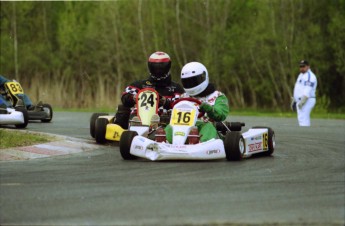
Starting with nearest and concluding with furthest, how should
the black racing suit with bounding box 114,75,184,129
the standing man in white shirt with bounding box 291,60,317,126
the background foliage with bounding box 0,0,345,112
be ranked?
the black racing suit with bounding box 114,75,184,129 < the standing man in white shirt with bounding box 291,60,317,126 < the background foliage with bounding box 0,0,345,112

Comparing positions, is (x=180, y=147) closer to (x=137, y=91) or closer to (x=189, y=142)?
(x=189, y=142)

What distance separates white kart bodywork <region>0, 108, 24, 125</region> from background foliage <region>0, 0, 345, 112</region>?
53.3ft

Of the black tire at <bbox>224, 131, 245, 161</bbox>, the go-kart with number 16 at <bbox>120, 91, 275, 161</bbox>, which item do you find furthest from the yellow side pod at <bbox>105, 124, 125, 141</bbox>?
the black tire at <bbox>224, 131, 245, 161</bbox>

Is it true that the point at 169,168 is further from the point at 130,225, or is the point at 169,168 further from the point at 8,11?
the point at 8,11

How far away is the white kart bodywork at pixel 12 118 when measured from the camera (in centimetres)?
1916

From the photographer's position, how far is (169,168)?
11.0 m

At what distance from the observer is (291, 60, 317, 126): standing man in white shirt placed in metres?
22.1

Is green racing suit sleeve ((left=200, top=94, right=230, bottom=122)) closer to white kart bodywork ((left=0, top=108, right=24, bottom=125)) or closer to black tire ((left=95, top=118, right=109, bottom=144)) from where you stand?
black tire ((left=95, top=118, right=109, bottom=144))

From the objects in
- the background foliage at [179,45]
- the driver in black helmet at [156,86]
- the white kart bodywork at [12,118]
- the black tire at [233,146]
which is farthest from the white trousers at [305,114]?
the background foliage at [179,45]

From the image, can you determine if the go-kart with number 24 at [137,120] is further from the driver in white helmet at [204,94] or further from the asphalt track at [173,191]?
the asphalt track at [173,191]

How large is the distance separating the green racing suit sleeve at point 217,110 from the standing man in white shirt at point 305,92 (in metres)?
9.35

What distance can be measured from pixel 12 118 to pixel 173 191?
35.8 feet

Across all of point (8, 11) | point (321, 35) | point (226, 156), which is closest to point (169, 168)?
point (226, 156)

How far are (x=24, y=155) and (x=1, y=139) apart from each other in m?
1.43
